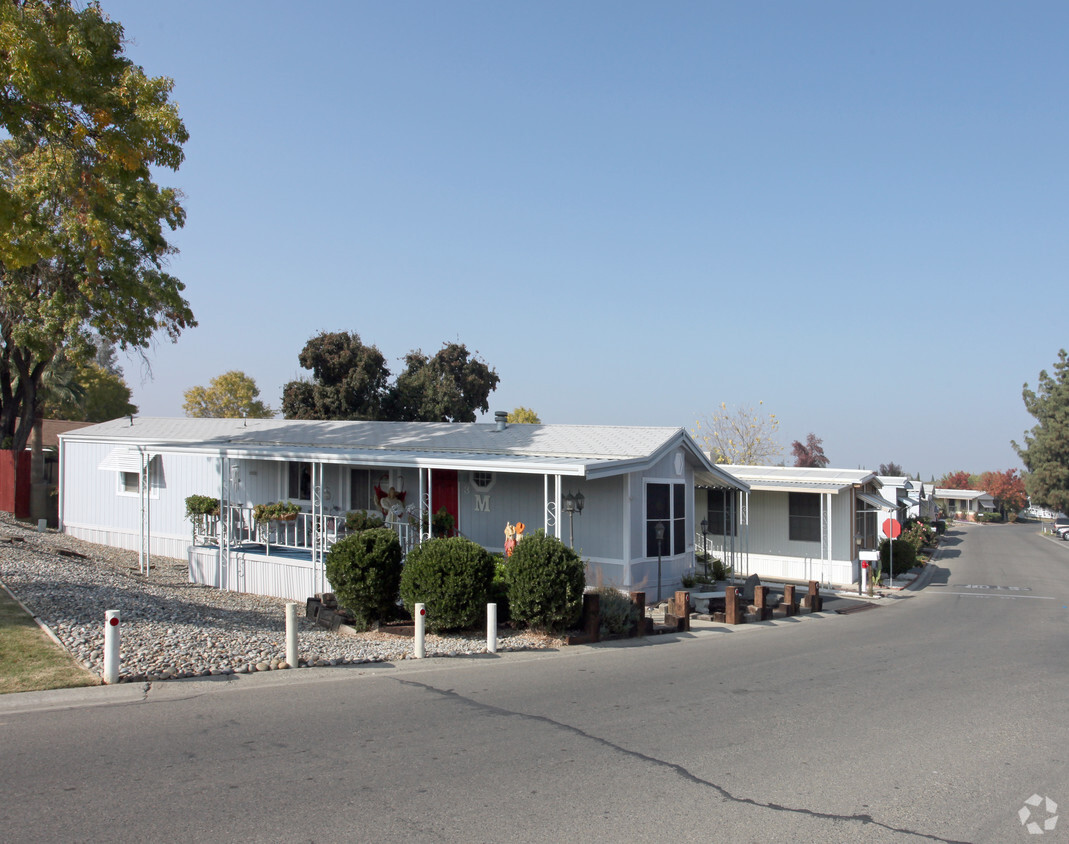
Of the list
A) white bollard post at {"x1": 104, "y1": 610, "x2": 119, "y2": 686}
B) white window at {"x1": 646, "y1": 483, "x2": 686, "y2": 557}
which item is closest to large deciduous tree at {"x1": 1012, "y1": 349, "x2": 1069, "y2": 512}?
white window at {"x1": 646, "y1": 483, "x2": 686, "y2": 557}

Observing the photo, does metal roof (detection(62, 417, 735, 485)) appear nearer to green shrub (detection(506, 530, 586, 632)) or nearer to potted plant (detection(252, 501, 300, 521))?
potted plant (detection(252, 501, 300, 521))

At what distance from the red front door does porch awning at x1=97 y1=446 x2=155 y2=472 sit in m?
7.93

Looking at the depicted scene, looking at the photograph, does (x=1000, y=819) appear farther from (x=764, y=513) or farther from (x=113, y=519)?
(x=113, y=519)

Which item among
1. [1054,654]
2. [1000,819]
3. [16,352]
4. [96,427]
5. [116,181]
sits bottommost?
[1054,654]

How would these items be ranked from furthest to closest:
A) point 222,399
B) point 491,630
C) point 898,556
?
point 222,399 < point 898,556 < point 491,630

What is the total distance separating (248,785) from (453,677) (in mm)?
4033

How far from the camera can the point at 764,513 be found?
83.7 ft

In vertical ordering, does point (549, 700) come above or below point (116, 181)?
below

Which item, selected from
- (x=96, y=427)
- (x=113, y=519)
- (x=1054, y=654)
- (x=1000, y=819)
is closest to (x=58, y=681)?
(x=1000, y=819)

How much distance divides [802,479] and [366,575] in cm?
1617

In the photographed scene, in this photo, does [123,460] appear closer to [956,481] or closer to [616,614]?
[616,614]

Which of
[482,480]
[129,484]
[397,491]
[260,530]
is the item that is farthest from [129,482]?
[482,480]

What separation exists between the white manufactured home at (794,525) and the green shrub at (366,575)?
1402cm

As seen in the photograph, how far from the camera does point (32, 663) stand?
8656mm
